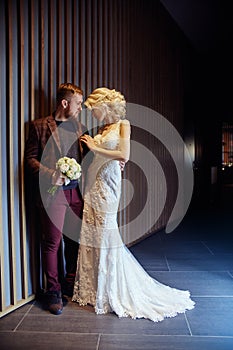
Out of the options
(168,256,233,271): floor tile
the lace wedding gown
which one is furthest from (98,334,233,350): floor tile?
(168,256,233,271): floor tile

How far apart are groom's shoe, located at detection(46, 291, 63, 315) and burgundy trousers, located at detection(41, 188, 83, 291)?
4cm

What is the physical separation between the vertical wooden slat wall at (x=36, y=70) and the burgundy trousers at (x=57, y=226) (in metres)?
0.19

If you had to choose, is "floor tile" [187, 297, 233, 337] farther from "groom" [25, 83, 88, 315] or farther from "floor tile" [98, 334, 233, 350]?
"groom" [25, 83, 88, 315]

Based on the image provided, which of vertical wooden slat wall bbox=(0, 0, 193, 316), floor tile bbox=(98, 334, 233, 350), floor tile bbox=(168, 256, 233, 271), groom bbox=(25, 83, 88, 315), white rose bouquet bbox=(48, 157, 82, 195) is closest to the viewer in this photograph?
floor tile bbox=(98, 334, 233, 350)

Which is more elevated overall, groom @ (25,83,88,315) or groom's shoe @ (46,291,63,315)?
groom @ (25,83,88,315)

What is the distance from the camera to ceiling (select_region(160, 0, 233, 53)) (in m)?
5.73

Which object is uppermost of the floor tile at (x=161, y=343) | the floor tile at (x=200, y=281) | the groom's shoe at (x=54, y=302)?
the groom's shoe at (x=54, y=302)

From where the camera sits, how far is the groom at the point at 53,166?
2.65m

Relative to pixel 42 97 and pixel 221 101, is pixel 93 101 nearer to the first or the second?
pixel 42 97

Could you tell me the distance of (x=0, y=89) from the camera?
2467 mm

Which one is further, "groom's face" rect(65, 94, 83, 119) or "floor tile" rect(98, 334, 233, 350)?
"groom's face" rect(65, 94, 83, 119)

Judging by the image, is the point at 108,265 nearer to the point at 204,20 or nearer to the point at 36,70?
the point at 36,70

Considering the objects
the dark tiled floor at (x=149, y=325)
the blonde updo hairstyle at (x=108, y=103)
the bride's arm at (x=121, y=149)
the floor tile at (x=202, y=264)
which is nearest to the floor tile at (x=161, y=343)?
the dark tiled floor at (x=149, y=325)

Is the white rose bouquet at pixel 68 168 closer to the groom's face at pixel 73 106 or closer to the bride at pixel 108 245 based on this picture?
the bride at pixel 108 245
